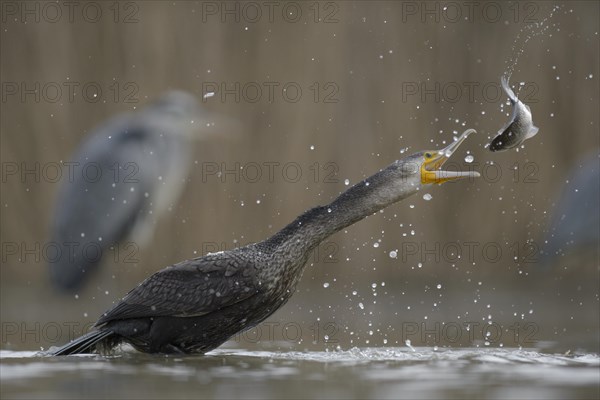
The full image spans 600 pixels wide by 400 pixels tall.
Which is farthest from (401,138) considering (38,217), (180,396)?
(180,396)

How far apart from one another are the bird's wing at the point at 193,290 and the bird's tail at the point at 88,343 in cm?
6

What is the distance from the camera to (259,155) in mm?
9531

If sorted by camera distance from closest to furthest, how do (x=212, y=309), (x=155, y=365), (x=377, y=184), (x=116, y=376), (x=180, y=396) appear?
1. (x=180, y=396)
2. (x=116, y=376)
3. (x=155, y=365)
4. (x=212, y=309)
5. (x=377, y=184)

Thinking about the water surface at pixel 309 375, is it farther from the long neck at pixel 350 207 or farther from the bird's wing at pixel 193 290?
the long neck at pixel 350 207

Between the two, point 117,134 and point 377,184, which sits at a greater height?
point 117,134

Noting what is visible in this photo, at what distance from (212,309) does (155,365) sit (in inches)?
15.3

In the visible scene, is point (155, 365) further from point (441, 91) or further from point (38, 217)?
point (441, 91)

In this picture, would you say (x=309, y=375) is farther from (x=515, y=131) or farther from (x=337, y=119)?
(x=337, y=119)

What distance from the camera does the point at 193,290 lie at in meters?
4.83

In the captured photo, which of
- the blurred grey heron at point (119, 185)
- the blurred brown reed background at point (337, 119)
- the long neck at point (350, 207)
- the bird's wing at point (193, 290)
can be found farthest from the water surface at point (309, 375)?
the blurred brown reed background at point (337, 119)

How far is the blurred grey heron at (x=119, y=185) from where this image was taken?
8453mm

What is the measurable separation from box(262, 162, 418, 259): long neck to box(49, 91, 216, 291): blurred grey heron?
3.68 metres

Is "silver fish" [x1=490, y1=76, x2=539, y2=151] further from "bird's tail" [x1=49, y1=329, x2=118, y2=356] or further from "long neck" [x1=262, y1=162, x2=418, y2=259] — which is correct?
"bird's tail" [x1=49, y1=329, x2=118, y2=356]

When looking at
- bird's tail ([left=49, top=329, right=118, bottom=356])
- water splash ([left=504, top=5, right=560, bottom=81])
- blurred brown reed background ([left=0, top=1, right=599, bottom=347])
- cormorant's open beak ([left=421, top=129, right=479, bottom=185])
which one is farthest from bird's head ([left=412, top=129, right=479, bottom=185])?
water splash ([left=504, top=5, right=560, bottom=81])
